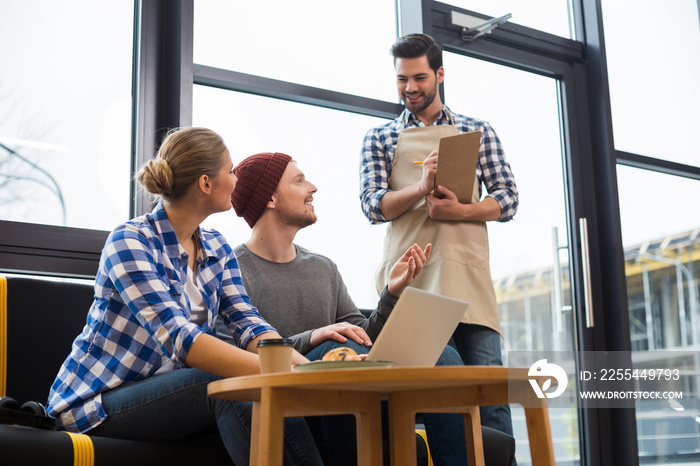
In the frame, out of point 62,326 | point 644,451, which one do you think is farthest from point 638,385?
point 62,326

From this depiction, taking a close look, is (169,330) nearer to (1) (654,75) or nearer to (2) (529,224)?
(2) (529,224)

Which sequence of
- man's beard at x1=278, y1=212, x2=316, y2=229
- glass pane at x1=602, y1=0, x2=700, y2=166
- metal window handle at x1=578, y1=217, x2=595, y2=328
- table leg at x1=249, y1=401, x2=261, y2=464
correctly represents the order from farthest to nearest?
glass pane at x1=602, y1=0, x2=700, y2=166, metal window handle at x1=578, y1=217, x2=595, y2=328, man's beard at x1=278, y1=212, x2=316, y2=229, table leg at x1=249, y1=401, x2=261, y2=464

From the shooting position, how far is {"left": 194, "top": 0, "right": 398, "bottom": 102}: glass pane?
2.76 m

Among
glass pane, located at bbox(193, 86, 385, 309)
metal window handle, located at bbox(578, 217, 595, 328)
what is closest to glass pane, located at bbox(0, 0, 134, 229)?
glass pane, located at bbox(193, 86, 385, 309)

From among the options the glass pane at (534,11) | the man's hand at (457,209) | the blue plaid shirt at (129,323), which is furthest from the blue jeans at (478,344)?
the glass pane at (534,11)

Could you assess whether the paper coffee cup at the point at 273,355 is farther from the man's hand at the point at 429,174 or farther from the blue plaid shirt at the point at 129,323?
the man's hand at the point at 429,174

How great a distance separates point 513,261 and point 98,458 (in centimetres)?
236

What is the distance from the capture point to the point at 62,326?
1.94 meters

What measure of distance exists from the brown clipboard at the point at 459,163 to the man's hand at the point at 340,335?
676 millimetres

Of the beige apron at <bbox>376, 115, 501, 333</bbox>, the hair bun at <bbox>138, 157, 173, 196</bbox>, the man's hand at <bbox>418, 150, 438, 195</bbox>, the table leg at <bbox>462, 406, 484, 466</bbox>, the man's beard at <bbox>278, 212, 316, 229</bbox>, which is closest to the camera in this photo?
the table leg at <bbox>462, 406, 484, 466</bbox>

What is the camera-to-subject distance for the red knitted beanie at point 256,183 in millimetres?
2252

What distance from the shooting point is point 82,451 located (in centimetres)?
148

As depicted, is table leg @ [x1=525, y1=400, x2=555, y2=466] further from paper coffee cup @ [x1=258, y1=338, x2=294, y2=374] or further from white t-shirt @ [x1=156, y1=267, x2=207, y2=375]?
white t-shirt @ [x1=156, y1=267, x2=207, y2=375]

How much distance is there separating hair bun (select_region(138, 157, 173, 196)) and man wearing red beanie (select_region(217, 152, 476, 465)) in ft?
1.37
